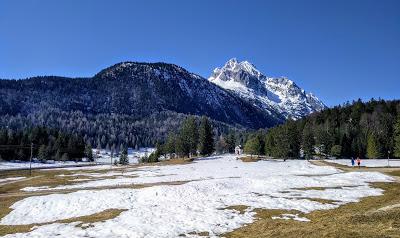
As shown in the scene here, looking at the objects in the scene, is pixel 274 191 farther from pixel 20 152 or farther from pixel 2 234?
pixel 20 152

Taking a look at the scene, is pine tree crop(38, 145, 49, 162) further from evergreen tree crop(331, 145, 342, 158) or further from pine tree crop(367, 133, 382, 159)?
pine tree crop(367, 133, 382, 159)

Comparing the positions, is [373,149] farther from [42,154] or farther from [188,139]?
[42,154]

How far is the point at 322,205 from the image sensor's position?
1437 inches

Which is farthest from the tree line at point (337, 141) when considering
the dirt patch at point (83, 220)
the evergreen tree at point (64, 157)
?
the dirt patch at point (83, 220)

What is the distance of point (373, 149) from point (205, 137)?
5849 cm

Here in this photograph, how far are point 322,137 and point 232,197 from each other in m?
114

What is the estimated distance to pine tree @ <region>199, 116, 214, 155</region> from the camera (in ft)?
491

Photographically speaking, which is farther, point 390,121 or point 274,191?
point 390,121

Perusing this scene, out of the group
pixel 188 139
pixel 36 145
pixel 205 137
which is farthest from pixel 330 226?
pixel 36 145

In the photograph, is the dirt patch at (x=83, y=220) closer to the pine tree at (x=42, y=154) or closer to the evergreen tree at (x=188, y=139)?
the evergreen tree at (x=188, y=139)

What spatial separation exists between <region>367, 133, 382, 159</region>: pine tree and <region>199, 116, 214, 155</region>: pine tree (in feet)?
183

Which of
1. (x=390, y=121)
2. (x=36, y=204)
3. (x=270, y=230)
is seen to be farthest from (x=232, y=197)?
(x=390, y=121)

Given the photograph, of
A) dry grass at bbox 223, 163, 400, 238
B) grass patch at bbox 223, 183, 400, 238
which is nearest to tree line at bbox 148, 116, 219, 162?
dry grass at bbox 223, 163, 400, 238

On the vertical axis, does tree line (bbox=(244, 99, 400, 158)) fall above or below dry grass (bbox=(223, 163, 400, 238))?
above
